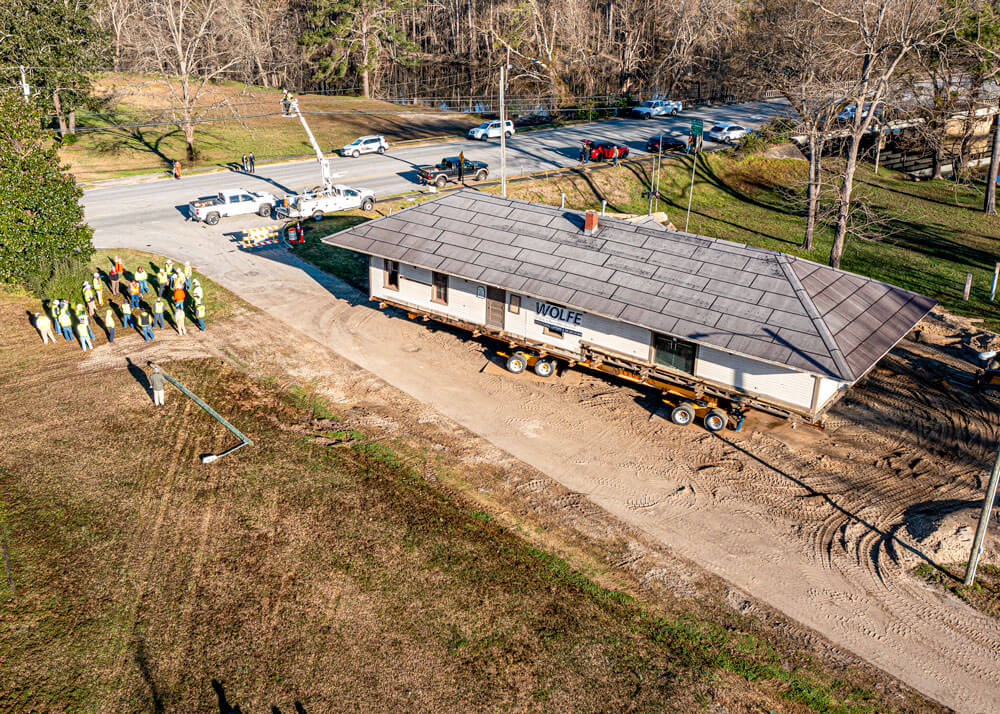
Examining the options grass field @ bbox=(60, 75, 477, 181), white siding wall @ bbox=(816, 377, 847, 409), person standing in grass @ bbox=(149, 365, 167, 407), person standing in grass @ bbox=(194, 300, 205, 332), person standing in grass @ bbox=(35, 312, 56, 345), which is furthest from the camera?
grass field @ bbox=(60, 75, 477, 181)

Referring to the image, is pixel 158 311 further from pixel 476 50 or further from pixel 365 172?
pixel 476 50

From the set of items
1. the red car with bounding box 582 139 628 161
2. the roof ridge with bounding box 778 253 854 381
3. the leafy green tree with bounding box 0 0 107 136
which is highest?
the leafy green tree with bounding box 0 0 107 136

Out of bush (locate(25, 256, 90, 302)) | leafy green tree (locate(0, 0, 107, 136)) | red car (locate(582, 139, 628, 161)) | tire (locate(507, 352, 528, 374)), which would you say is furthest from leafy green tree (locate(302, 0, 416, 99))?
tire (locate(507, 352, 528, 374))

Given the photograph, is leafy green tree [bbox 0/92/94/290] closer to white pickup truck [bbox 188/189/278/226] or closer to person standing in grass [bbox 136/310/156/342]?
person standing in grass [bbox 136/310/156/342]

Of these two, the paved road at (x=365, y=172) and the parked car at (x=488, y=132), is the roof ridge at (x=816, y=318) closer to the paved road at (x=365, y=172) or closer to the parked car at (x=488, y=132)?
the paved road at (x=365, y=172)

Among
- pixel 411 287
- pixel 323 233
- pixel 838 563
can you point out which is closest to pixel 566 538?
pixel 838 563

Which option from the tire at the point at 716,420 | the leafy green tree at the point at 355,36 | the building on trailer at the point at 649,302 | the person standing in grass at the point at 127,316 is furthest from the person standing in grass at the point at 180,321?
the leafy green tree at the point at 355,36
